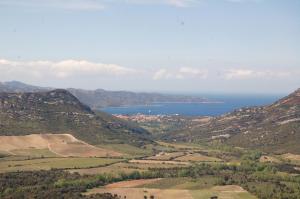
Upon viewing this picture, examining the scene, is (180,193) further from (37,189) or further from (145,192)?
(37,189)

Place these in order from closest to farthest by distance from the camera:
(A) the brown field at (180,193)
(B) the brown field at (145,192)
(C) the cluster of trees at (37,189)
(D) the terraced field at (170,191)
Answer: (C) the cluster of trees at (37,189)
(B) the brown field at (145,192)
(A) the brown field at (180,193)
(D) the terraced field at (170,191)

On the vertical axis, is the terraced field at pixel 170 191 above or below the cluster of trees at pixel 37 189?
below

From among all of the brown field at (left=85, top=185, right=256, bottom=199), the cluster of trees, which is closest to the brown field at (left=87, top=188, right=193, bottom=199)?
the brown field at (left=85, top=185, right=256, bottom=199)

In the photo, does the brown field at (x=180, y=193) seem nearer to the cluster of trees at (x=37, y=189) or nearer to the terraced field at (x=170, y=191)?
the terraced field at (x=170, y=191)

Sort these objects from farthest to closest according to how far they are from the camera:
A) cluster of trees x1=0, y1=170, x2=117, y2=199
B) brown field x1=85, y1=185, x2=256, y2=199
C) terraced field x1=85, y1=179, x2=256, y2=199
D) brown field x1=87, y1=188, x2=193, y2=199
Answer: terraced field x1=85, y1=179, x2=256, y2=199, brown field x1=85, y1=185, x2=256, y2=199, brown field x1=87, y1=188, x2=193, y2=199, cluster of trees x1=0, y1=170, x2=117, y2=199

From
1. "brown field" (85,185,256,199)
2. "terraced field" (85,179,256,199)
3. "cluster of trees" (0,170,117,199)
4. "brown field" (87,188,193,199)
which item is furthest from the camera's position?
"terraced field" (85,179,256,199)

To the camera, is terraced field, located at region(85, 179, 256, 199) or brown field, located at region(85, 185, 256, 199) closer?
brown field, located at region(85, 185, 256, 199)

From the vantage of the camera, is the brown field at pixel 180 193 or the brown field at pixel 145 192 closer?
the brown field at pixel 145 192

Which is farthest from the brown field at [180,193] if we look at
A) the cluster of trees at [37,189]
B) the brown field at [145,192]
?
the cluster of trees at [37,189]

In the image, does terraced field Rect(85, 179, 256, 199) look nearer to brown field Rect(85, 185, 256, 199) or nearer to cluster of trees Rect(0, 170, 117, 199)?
brown field Rect(85, 185, 256, 199)
